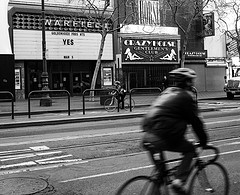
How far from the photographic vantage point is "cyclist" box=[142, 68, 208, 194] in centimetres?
362

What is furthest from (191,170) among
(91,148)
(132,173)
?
(91,148)

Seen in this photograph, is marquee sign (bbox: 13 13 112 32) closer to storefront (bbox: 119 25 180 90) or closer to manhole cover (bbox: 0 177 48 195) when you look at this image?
storefront (bbox: 119 25 180 90)

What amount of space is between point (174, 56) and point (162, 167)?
32.4 m

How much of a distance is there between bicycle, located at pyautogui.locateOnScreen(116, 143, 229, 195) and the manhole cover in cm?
201

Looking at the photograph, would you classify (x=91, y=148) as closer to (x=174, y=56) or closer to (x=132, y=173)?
(x=132, y=173)

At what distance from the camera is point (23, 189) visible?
539 centimetres

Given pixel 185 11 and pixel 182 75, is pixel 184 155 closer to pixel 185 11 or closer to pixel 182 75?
pixel 182 75

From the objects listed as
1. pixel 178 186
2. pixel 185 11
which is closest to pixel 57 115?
pixel 178 186

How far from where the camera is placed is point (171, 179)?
3855 millimetres

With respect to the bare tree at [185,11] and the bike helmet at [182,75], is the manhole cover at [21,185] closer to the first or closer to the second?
the bike helmet at [182,75]

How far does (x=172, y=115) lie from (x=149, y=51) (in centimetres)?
3046

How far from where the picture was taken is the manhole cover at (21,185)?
5289 millimetres

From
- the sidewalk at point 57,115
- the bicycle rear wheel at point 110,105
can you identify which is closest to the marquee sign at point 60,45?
the sidewalk at point 57,115

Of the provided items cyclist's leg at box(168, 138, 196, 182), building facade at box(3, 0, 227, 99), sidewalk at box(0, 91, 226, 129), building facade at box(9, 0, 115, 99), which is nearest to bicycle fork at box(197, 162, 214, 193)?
cyclist's leg at box(168, 138, 196, 182)
